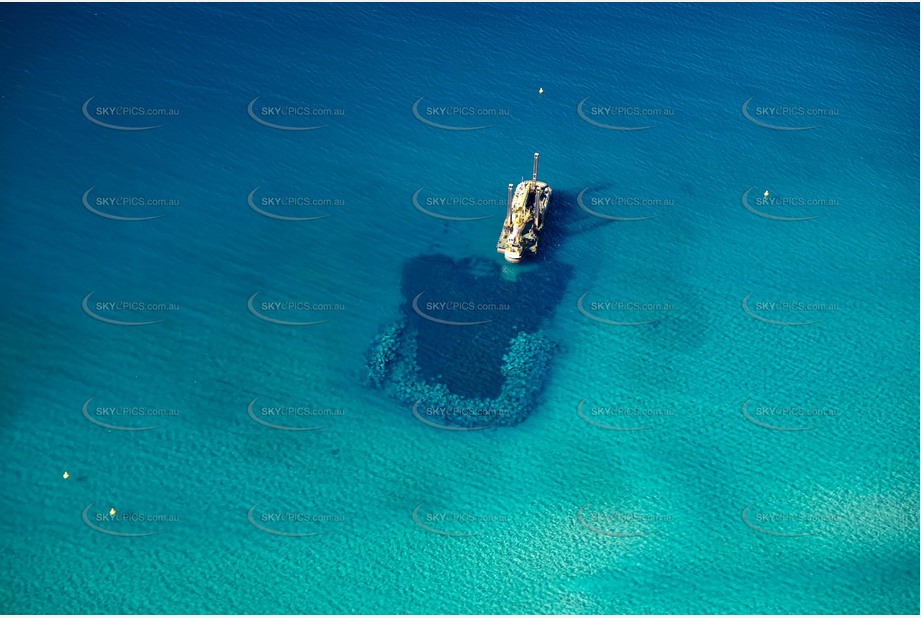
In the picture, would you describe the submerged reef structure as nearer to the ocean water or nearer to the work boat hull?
the ocean water

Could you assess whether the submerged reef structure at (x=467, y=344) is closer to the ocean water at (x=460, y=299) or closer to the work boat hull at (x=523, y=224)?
the ocean water at (x=460, y=299)

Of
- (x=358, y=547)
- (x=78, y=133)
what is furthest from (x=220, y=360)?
(x=78, y=133)

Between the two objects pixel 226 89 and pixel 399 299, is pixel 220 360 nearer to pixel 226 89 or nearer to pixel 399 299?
pixel 399 299

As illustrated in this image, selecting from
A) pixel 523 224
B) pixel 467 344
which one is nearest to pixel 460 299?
pixel 467 344

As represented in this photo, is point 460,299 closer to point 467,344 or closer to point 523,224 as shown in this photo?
point 467,344

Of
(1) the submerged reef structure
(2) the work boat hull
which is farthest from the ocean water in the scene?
(2) the work boat hull

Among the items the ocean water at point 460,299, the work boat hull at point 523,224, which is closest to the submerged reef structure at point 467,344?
the ocean water at point 460,299
